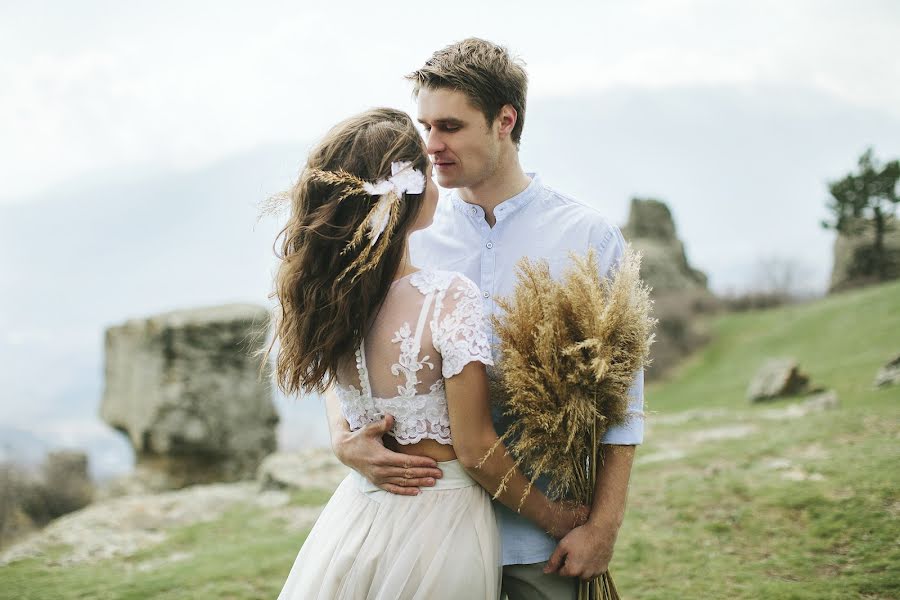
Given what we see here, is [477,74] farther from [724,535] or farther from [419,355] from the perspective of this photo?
[724,535]

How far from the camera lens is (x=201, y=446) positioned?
9.46m

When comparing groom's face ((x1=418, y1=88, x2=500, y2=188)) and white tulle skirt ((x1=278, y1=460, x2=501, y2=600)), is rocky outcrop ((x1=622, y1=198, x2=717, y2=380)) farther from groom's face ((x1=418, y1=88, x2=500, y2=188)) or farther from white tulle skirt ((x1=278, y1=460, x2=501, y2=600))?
white tulle skirt ((x1=278, y1=460, x2=501, y2=600))

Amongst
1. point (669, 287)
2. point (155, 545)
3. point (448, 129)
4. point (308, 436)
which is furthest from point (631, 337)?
point (669, 287)

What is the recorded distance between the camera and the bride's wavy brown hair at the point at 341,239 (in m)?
2.32

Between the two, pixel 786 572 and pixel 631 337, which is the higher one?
pixel 631 337

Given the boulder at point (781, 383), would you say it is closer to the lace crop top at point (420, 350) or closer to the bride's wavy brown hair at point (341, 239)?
the lace crop top at point (420, 350)

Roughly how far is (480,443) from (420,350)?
345 millimetres

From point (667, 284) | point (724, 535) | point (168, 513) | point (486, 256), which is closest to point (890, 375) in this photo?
point (724, 535)

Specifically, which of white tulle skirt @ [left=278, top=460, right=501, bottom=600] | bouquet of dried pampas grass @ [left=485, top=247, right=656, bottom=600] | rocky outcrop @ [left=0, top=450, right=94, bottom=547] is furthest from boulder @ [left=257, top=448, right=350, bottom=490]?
bouquet of dried pampas grass @ [left=485, top=247, right=656, bottom=600]

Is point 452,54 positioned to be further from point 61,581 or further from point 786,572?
point 61,581

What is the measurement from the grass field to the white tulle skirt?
68 centimetres

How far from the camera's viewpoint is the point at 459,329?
2.24 m

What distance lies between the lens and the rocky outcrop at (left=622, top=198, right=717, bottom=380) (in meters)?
22.3

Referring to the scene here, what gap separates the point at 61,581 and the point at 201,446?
4761mm
